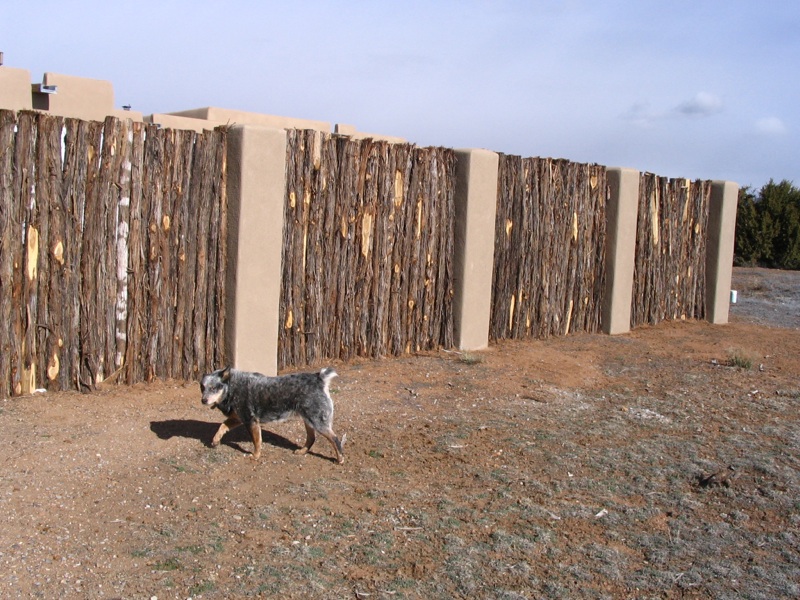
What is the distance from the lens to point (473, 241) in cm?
1034

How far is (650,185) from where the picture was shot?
1330 centimetres

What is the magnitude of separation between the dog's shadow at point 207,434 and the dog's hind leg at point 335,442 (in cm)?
50

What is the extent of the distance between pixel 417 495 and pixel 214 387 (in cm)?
169

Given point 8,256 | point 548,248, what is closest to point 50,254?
point 8,256

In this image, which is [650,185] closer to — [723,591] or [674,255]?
[674,255]

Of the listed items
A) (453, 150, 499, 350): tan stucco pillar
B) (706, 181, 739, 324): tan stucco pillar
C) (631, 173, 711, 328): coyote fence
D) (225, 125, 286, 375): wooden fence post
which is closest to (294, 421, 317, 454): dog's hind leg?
(225, 125, 286, 375): wooden fence post

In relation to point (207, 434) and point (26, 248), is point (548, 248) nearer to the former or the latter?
point (207, 434)

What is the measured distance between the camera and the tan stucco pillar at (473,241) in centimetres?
1023

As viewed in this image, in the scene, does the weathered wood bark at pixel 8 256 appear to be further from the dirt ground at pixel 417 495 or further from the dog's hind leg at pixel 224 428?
the dog's hind leg at pixel 224 428

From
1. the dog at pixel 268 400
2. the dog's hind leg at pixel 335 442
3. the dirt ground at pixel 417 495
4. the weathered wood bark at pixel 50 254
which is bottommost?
the dirt ground at pixel 417 495

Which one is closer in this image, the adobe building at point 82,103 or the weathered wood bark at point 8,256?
the weathered wood bark at point 8,256

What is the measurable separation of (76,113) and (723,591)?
12.4m

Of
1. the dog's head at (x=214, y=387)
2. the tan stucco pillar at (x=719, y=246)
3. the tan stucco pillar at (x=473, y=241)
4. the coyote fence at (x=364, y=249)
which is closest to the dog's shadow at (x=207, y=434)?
the dog's head at (x=214, y=387)

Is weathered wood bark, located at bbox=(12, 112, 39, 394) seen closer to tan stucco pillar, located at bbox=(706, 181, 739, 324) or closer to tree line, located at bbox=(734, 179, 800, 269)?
tan stucco pillar, located at bbox=(706, 181, 739, 324)
